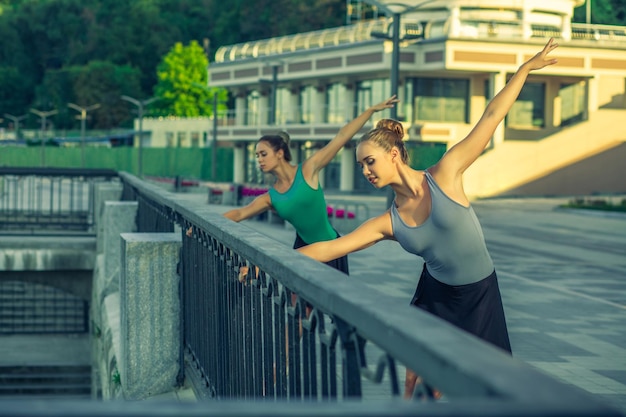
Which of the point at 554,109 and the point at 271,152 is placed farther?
the point at 554,109

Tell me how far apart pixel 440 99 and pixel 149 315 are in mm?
50847

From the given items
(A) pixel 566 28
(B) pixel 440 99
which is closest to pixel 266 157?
(B) pixel 440 99


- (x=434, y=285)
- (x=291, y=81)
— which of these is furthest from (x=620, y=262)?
(x=291, y=81)

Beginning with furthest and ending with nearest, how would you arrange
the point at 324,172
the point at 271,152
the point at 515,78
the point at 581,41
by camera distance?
the point at 324,172 → the point at 581,41 → the point at 271,152 → the point at 515,78

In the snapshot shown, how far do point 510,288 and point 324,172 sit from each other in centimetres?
4937

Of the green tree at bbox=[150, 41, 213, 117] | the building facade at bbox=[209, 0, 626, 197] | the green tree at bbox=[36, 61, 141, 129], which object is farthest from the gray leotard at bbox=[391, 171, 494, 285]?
the green tree at bbox=[36, 61, 141, 129]

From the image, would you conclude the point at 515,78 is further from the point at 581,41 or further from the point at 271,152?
the point at 581,41

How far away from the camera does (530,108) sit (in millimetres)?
57906

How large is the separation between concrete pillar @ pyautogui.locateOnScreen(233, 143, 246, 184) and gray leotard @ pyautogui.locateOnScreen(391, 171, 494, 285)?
69578mm

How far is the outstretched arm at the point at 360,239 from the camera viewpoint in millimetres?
5090

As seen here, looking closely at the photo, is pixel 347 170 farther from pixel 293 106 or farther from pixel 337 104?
pixel 293 106

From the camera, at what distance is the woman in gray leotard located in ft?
15.8

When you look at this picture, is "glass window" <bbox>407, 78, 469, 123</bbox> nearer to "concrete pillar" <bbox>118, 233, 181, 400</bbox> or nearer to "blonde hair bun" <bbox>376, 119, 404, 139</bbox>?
"concrete pillar" <bbox>118, 233, 181, 400</bbox>

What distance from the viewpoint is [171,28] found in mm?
139750
